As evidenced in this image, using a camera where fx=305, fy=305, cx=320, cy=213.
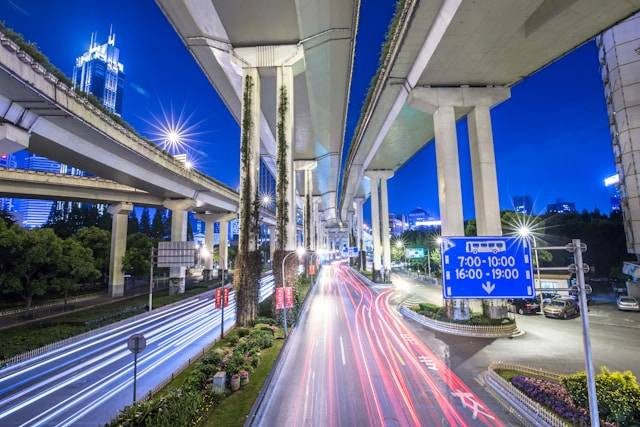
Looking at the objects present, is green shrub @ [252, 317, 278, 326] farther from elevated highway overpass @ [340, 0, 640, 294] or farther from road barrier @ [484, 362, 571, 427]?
elevated highway overpass @ [340, 0, 640, 294]

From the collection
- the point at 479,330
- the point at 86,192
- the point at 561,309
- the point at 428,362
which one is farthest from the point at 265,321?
the point at 86,192

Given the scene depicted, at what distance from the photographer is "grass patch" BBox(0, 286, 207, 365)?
18906 mm

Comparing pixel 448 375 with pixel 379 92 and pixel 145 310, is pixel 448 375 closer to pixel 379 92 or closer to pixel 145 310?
pixel 379 92

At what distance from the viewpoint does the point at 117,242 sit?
136 feet

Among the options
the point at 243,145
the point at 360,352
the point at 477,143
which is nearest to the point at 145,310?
the point at 243,145

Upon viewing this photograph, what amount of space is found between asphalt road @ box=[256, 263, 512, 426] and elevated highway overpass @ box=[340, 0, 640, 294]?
1090 centimetres

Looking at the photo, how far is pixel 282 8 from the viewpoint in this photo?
21547 millimetres

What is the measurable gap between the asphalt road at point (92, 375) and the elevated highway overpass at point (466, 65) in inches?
832

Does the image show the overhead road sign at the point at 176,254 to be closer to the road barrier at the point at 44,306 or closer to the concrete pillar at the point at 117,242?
the road barrier at the point at 44,306

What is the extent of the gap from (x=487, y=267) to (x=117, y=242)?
4617 centimetres

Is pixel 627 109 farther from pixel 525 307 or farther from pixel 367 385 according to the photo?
pixel 367 385

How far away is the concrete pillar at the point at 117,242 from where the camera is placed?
4116cm

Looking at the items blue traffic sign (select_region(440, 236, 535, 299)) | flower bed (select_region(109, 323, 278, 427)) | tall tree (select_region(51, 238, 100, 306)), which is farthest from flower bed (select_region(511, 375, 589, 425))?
tall tree (select_region(51, 238, 100, 306))

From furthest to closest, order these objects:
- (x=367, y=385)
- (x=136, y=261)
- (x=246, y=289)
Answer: (x=136, y=261)
(x=246, y=289)
(x=367, y=385)
